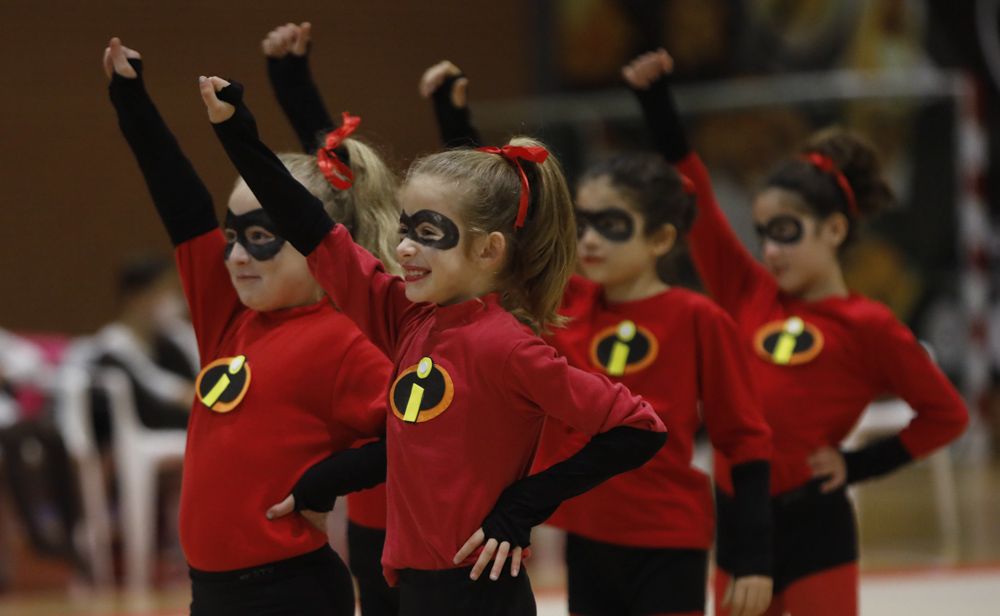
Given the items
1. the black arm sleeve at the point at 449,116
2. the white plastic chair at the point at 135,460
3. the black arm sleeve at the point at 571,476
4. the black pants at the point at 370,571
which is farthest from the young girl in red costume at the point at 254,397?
the white plastic chair at the point at 135,460

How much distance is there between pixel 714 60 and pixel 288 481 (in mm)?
7792

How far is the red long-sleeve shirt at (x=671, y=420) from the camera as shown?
2982mm

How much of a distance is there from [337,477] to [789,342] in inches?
51.5

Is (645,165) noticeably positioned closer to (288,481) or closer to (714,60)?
(288,481)

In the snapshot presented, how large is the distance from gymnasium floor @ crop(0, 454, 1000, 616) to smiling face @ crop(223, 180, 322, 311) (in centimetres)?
273

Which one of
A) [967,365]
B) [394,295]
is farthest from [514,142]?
[967,365]

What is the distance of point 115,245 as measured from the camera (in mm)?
9445

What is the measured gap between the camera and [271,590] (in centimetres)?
267

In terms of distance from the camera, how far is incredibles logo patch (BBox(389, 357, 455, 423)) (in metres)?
2.40

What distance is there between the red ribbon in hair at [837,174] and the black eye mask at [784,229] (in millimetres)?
192

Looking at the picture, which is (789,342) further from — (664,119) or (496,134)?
(496,134)

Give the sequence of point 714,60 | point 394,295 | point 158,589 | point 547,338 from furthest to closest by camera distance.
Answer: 1. point 714,60
2. point 158,589
3. point 547,338
4. point 394,295

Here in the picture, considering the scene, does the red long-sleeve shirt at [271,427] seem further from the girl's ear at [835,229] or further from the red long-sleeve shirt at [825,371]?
the girl's ear at [835,229]

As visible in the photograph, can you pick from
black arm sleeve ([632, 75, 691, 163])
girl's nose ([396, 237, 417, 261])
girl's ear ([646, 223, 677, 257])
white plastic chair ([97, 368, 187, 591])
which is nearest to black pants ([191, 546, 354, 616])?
girl's nose ([396, 237, 417, 261])
